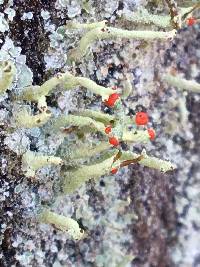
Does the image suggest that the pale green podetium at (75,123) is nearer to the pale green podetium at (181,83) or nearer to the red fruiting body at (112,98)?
the red fruiting body at (112,98)

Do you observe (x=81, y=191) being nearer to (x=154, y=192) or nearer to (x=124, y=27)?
(x=154, y=192)

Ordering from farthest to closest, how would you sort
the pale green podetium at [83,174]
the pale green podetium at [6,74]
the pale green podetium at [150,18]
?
1. the pale green podetium at [150,18]
2. the pale green podetium at [83,174]
3. the pale green podetium at [6,74]

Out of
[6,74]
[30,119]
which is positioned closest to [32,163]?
[30,119]

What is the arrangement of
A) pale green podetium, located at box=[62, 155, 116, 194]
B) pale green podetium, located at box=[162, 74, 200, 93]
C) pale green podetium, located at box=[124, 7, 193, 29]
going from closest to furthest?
pale green podetium, located at box=[62, 155, 116, 194]
pale green podetium, located at box=[124, 7, 193, 29]
pale green podetium, located at box=[162, 74, 200, 93]

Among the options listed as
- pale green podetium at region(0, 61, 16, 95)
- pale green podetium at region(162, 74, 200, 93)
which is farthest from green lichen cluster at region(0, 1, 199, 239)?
pale green podetium at region(162, 74, 200, 93)

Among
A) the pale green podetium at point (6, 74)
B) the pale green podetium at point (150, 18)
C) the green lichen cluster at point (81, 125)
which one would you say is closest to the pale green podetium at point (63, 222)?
the green lichen cluster at point (81, 125)

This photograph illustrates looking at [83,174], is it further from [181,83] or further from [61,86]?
[181,83]

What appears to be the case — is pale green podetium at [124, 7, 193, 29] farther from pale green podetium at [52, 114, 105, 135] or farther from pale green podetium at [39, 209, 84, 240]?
pale green podetium at [39, 209, 84, 240]
